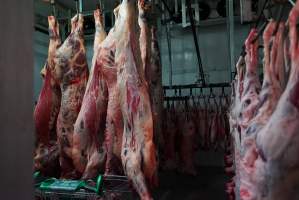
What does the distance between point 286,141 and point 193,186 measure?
108 inches

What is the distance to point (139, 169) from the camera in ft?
6.20

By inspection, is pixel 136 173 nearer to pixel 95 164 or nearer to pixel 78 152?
pixel 95 164

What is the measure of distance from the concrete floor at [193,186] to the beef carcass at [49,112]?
1094 millimetres

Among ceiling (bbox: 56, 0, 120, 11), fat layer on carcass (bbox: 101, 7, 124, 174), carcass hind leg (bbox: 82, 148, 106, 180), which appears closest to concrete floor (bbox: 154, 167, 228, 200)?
carcass hind leg (bbox: 82, 148, 106, 180)

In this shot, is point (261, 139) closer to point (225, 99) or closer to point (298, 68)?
point (298, 68)

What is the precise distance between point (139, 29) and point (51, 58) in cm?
91

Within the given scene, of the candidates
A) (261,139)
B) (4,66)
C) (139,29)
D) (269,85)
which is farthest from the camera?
(139,29)

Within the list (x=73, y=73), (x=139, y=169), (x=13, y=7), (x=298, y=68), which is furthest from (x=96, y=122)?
(x=13, y=7)

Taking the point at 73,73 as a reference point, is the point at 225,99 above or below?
below

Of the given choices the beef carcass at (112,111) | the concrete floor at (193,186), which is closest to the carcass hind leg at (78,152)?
the beef carcass at (112,111)

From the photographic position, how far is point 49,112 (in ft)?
9.56

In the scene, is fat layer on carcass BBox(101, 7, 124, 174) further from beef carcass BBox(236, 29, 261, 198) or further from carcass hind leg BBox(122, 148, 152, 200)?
beef carcass BBox(236, 29, 261, 198)

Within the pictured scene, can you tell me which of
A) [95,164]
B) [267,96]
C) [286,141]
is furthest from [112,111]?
[286,141]

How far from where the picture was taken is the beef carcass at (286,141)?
40.8 inches
